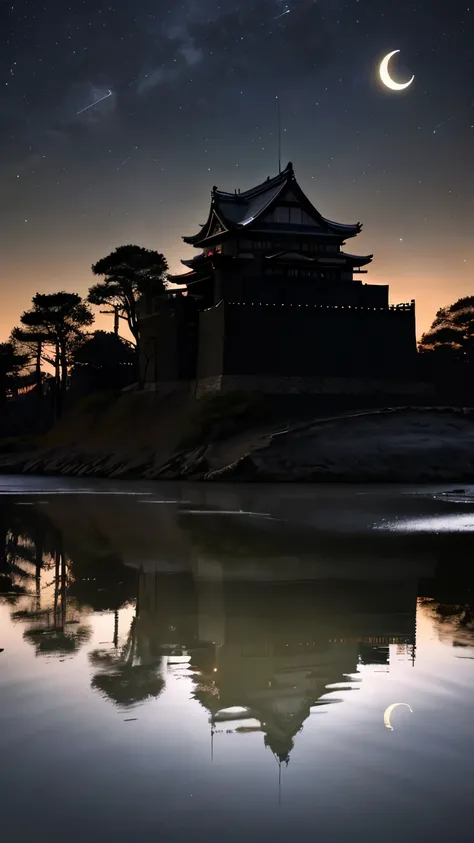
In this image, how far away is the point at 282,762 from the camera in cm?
479

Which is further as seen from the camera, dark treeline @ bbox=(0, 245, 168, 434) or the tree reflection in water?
dark treeline @ bbox=(0, 245, 168, 434)

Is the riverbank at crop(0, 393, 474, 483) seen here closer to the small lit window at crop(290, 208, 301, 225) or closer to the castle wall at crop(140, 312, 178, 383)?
the castle wall at crop(140, 312, 178, 383)

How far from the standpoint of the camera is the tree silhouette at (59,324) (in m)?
70.3

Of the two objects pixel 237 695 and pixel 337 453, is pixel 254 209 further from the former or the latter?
pixel 237 695

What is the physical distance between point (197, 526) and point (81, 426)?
45584 millimetres

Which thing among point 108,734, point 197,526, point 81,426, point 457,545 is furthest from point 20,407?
point 108,734

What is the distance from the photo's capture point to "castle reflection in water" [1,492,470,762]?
630cm

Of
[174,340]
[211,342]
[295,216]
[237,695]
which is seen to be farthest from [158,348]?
[237,695]

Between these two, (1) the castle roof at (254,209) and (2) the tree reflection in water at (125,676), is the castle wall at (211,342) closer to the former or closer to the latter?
(1) the castle roof at (254,209)

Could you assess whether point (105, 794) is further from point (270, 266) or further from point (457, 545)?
point (270, 266)

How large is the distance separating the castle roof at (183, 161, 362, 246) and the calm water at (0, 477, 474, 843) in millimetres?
45797

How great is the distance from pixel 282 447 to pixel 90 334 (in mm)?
33446

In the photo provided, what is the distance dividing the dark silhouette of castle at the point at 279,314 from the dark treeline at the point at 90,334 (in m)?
6.63

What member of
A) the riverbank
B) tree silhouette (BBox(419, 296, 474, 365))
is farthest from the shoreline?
tree silhouette (BBox(419, 296, 474, 365))
